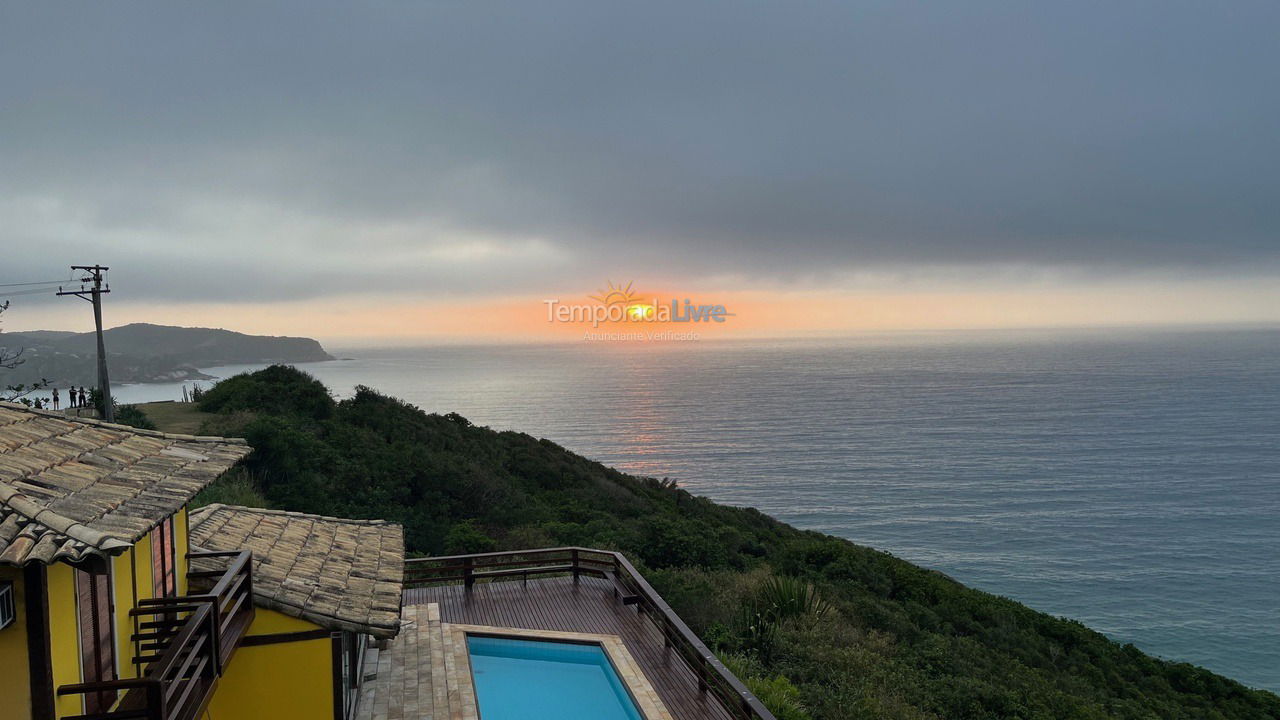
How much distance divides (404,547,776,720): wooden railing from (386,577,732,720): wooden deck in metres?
0.17

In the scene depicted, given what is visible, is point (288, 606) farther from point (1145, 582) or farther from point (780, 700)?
point (1145, 582)

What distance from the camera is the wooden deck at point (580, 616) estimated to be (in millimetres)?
9844

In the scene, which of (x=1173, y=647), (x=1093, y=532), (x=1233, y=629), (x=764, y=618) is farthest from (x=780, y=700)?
(x=1093, y=532)

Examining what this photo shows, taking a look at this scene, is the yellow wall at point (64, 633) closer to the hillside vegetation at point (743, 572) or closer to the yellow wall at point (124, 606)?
the yellow wall at point (124, 606)

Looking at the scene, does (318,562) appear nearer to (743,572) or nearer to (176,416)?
(743,572)

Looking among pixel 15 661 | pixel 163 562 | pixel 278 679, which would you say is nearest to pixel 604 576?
pixel 278 679

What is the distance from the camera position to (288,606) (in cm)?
764

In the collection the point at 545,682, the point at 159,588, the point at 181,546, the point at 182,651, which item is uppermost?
the point at 181,546

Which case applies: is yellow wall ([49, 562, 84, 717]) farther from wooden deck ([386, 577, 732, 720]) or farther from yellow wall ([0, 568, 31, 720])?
wooden deck ([386, 577, 732, 720])

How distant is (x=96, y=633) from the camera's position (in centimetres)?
514

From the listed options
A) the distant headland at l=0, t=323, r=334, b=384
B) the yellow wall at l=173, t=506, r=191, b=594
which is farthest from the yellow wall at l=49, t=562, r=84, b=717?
the distant headland at l=0, t=323, r=334, b=384

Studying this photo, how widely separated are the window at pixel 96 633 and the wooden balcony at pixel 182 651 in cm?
Answer: 12

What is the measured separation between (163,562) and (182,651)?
1713 millimetres

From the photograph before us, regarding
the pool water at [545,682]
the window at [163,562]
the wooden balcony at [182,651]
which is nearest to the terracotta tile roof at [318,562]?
the wooden balcony at [182,651]
